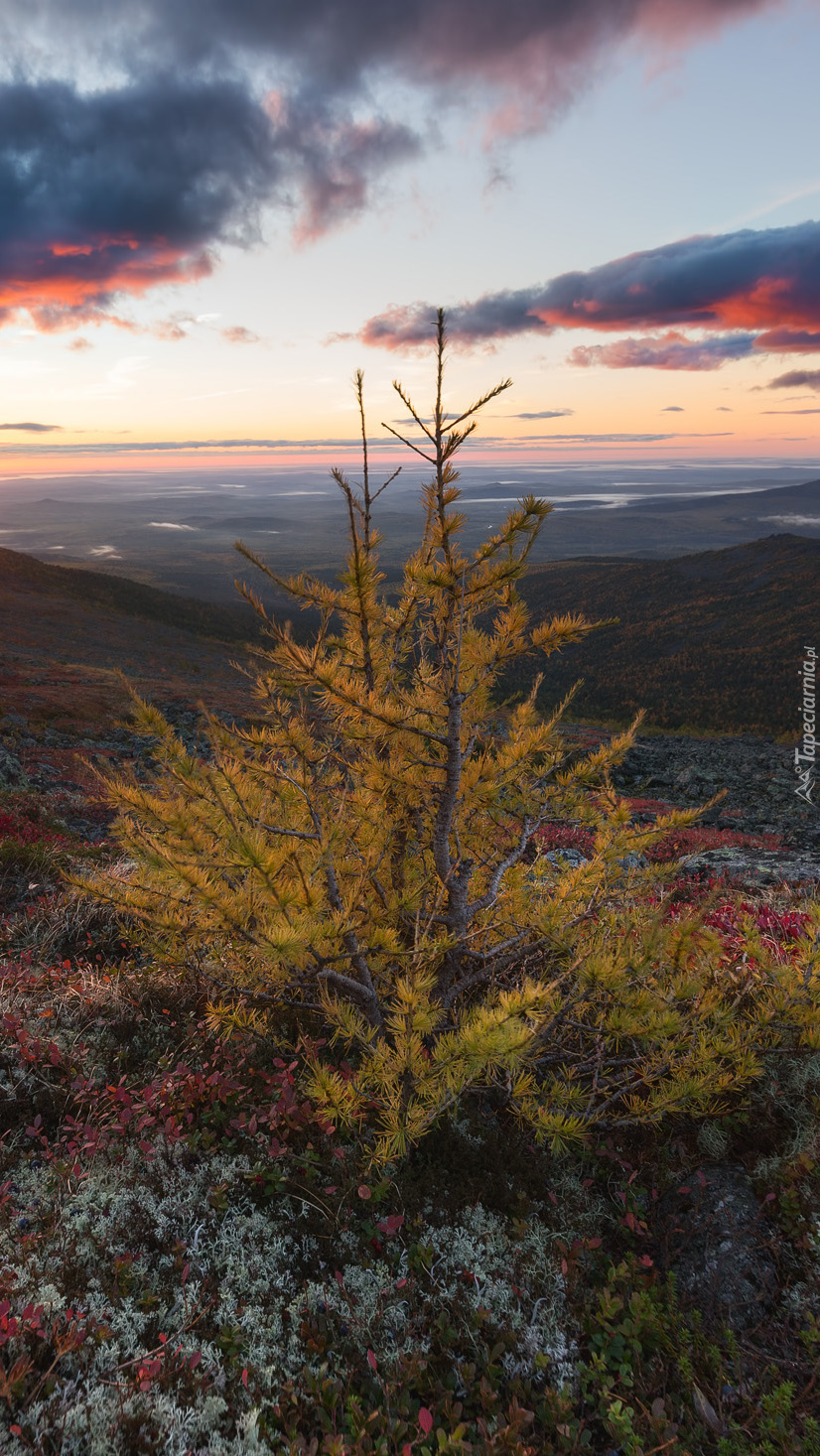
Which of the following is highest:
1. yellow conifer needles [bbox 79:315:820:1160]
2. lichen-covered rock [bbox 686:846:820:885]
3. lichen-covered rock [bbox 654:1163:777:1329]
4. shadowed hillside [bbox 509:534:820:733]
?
yellow conifer needles [bbox 79:315:820:1160]

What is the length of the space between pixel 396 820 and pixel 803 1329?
3.23m

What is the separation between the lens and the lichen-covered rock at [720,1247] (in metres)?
3.14

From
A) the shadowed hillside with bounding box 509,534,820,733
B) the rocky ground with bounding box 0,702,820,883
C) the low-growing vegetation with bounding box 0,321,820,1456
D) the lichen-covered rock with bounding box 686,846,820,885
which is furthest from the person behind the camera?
the shadowed hillside with bounding box 509,534,820,733

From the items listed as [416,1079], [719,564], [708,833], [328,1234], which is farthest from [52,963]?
[719,564]

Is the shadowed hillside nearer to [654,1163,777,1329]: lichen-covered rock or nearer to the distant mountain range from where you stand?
the distant mountain range

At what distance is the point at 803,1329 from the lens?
2.97 m

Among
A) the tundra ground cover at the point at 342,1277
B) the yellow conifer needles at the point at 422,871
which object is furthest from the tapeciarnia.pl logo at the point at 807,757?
the tundra ground cover at the point at 342,1277

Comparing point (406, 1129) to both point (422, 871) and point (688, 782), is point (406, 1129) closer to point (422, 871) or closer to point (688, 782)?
point (422, 871)

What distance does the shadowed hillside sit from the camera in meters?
61.5

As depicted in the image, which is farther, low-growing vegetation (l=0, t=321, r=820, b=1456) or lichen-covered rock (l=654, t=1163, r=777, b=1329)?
lichen-covered rock (l=654, t=1163, r=777, b=1329)

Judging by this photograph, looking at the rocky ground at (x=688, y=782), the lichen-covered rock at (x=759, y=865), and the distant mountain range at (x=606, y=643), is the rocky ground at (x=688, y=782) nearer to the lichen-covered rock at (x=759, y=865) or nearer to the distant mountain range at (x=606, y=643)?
the lichen-covered rock at (x=759, y=865)

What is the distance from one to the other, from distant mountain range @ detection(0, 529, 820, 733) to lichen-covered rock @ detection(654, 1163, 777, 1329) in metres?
24.5

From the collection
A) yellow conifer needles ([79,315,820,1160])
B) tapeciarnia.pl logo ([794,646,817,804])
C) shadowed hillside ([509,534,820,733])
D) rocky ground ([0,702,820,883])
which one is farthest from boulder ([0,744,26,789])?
tapeciarnia.pl logo ([794,646,817,804])

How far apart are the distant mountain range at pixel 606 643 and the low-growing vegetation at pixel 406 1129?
23301 mm
